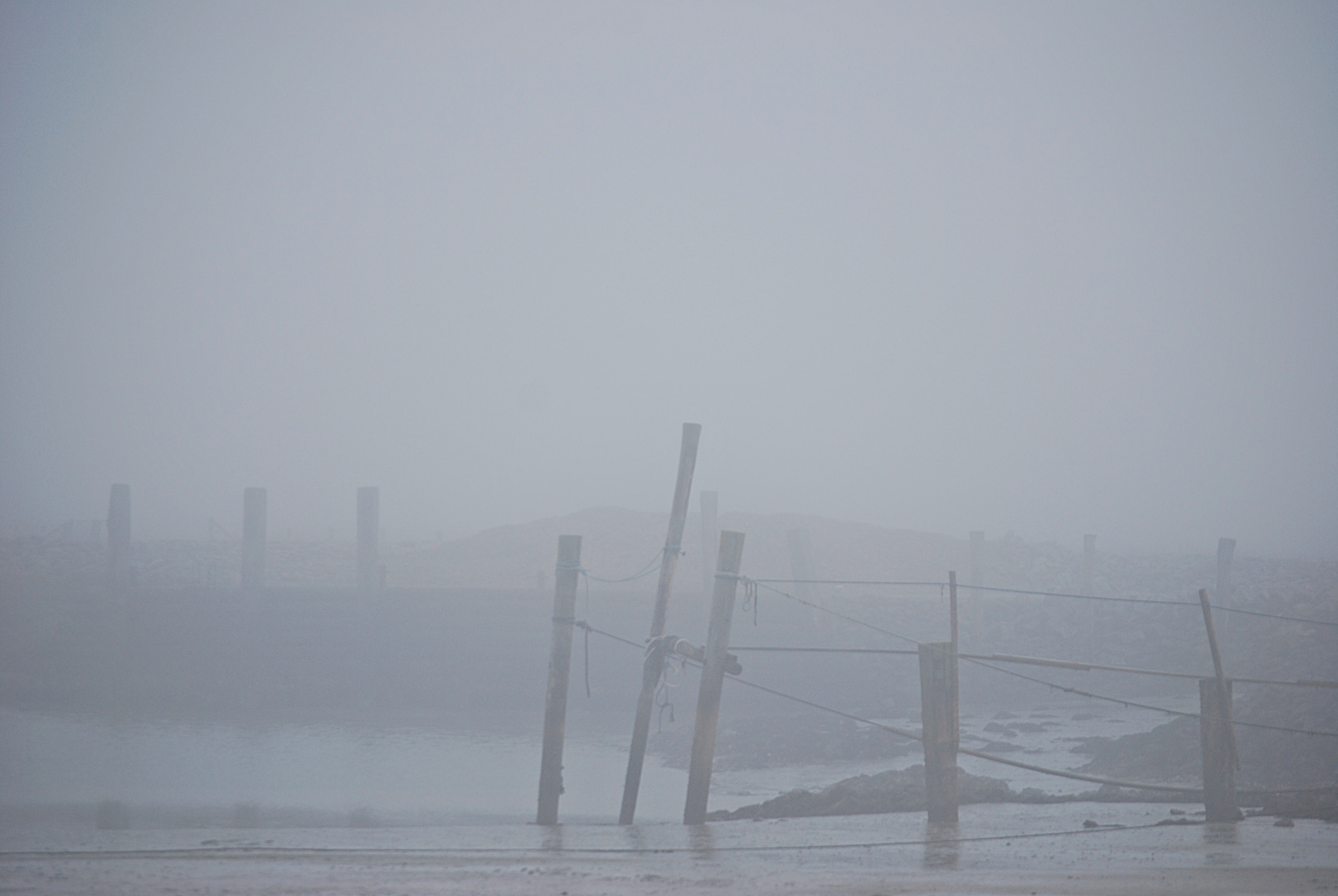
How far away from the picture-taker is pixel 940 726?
8.27m

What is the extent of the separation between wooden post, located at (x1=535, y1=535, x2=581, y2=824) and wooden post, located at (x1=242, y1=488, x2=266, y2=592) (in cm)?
1686

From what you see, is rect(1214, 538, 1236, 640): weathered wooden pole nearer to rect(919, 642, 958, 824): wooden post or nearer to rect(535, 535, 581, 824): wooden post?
rect(919, 642, 958, 824): wooden post

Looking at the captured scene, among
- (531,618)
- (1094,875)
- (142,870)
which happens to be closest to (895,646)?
(531,618)

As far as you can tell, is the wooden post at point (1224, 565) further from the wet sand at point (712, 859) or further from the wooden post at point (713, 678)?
the wooden post at point (713, 678)

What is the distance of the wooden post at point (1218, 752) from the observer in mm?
8477

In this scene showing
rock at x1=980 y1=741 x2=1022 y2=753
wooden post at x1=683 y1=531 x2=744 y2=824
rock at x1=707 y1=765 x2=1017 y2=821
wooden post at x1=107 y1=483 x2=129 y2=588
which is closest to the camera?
wooden post at x1=683 y1=531 x2=744 y2=824

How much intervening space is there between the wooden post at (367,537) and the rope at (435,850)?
17.4m

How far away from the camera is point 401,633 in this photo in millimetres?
23953

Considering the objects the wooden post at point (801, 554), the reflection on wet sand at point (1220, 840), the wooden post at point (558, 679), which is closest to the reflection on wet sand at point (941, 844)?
the reflection on wet sand at point (1220, 840)

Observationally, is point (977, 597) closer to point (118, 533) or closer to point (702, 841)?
point (702, 841)

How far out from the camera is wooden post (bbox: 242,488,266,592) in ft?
78.4

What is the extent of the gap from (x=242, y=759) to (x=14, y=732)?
5447 millimetres

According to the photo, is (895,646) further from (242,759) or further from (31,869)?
(31,869)

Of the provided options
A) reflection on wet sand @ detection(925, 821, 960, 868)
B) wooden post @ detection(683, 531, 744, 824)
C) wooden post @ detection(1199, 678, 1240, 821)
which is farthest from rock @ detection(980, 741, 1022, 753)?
wooden post @ detection(683, 531, 744, 824)
